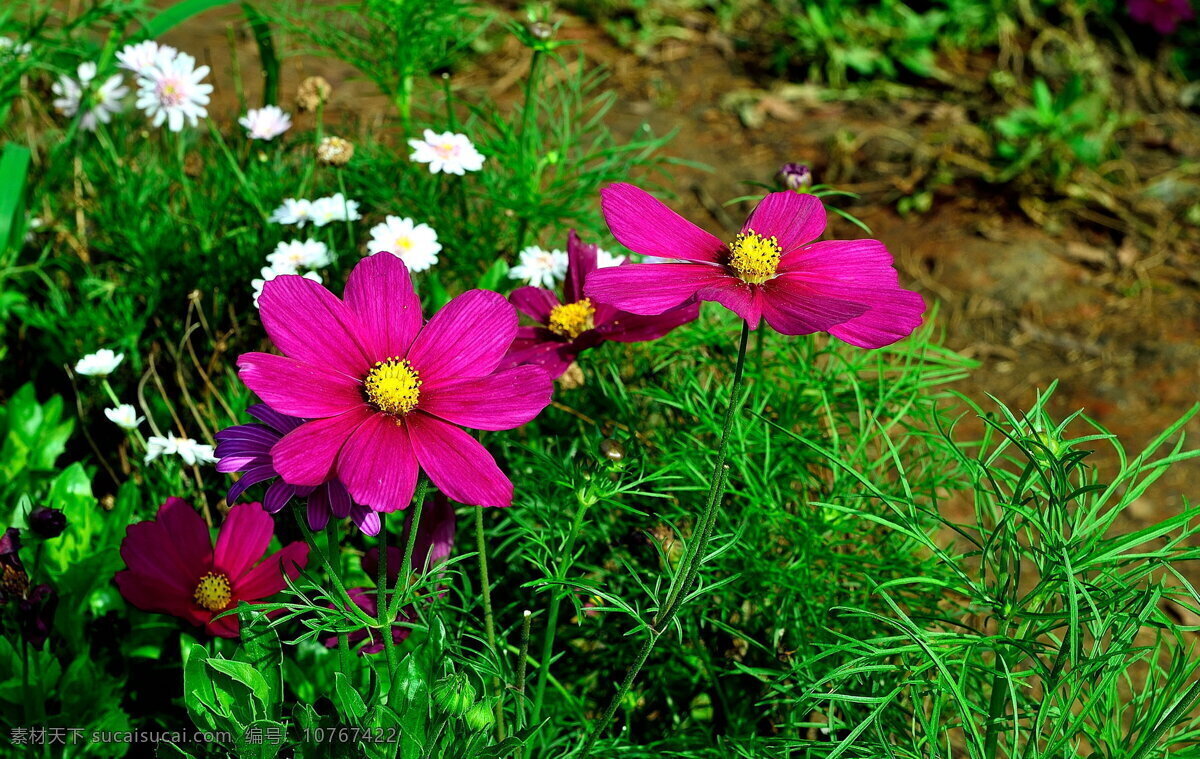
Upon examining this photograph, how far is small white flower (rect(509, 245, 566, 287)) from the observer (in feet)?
5.59

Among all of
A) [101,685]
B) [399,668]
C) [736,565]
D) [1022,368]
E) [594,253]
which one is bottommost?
[1022,368]

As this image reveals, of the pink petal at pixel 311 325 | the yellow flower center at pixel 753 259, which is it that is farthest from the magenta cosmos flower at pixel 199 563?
the yellow flower center at pixel 753 259

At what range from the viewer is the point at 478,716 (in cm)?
97

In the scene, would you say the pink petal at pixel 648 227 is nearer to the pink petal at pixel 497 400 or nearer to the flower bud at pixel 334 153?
the pink petal at pixel 497 400

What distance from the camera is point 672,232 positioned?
107cm

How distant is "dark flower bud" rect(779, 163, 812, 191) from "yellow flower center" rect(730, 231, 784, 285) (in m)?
0.42

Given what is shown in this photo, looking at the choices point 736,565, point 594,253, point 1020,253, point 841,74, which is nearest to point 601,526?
point 736,565

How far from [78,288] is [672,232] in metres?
1.38

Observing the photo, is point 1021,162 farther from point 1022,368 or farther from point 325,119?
point 325,119

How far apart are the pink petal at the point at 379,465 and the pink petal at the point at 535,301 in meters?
0.51

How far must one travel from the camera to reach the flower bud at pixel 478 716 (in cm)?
97

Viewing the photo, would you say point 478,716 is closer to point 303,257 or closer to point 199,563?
point 199,563

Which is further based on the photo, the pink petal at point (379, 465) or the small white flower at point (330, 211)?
the small white flower at point (330, 211)

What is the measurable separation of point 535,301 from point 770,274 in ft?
1.58
